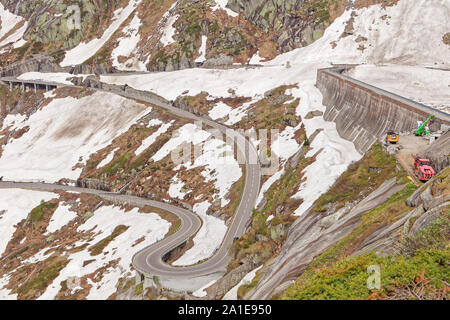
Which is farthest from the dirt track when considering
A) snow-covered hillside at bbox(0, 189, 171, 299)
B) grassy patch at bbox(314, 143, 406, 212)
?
snow-covered hillside at bbox(0, 189, 171, 299)

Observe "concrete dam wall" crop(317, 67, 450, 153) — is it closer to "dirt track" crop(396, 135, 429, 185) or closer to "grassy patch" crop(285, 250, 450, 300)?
"dirt track" crop(396, 135, 429, 185)

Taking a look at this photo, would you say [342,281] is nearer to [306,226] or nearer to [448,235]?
[448,235]

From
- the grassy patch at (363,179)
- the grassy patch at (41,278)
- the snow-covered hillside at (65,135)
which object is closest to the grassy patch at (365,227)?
the grassy patch at (363,179)

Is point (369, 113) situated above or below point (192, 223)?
above

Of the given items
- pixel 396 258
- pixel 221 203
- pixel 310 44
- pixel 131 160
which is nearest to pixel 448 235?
pixel 396 258

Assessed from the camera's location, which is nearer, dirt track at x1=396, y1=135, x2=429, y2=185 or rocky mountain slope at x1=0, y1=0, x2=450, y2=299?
rocky mountain slope at x1=0, y1=0, x2=450, y2=299

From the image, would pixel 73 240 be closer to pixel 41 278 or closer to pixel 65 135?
pixel 41 278

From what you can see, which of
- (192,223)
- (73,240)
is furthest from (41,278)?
(192,223)
